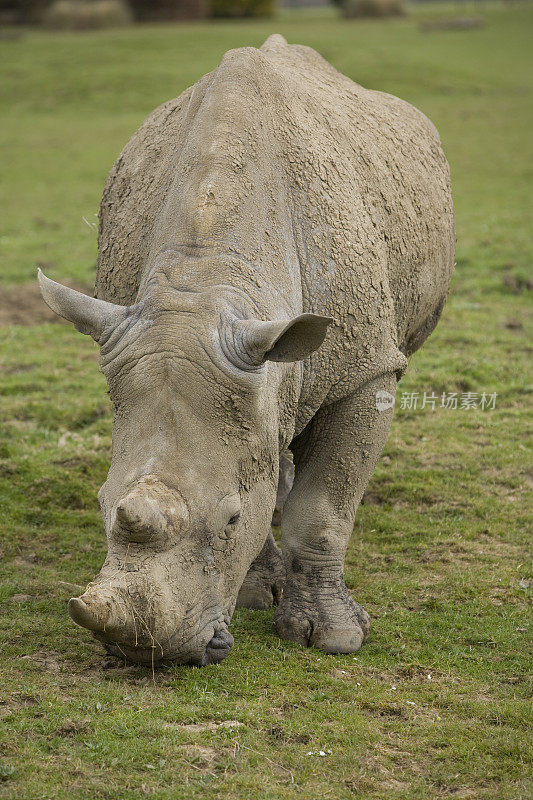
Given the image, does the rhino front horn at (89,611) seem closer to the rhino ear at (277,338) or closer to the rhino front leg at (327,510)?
the rhino ear at (277,338)

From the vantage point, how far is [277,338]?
13.8 ft

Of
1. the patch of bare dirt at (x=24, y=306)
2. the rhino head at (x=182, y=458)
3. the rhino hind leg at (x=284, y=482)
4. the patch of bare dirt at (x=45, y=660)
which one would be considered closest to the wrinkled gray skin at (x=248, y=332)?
the rhino head at (x=182, y=458)

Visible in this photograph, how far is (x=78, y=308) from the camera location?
4582 mm

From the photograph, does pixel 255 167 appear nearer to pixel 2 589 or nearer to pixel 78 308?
pixel 78 308

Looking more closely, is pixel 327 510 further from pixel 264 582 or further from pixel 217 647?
pixel 217 647

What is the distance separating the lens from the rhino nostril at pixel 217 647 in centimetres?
441

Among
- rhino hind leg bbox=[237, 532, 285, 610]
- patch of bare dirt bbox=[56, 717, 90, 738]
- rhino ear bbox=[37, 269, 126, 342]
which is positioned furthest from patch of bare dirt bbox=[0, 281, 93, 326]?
patch of bare dirt bbox=[56, 717, 90, 738]

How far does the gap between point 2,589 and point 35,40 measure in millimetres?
28926

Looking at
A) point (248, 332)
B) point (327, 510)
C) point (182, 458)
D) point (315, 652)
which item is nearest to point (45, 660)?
point (315, 652)

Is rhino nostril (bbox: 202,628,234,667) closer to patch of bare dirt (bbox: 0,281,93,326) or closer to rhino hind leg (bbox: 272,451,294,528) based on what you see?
rhino hind leg (bbox: 272,451,294,528)

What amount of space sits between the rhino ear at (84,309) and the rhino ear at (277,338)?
0.54 meters

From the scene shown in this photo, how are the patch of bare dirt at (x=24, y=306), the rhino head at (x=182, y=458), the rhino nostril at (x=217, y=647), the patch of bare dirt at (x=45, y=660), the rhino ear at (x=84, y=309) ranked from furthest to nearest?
the patch of bare dirt at (x=24, y=306), the patch of bare dirt at (x=45, y=660), the rhino ear at (x=84, y=309), the rhino nostril at (x=217, y=647), the rhino head at (x=182, y=458)

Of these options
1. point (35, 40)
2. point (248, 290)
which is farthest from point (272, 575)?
point (35, 40)

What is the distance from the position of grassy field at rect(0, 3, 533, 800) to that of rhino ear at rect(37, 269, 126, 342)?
145 cm
